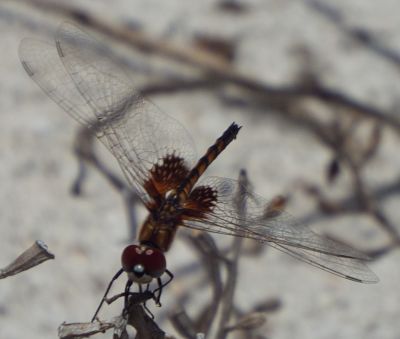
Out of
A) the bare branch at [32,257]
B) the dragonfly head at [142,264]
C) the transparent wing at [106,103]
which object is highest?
the transparent wing at [106,103]

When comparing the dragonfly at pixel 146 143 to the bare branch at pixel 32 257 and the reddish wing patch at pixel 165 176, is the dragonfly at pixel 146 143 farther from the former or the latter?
the bare branch at pixel 32 257

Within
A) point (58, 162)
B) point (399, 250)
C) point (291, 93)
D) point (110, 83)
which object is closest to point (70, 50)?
point (110, 83)

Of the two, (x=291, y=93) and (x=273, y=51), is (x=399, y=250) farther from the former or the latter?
(x=273, y=51)

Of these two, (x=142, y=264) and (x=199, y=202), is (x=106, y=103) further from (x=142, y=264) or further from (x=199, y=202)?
(x=142, y=264)

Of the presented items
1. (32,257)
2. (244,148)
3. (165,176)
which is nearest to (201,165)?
(165,176)

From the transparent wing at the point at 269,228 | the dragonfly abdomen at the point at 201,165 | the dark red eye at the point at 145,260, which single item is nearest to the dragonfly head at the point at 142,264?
the dark red eye at the point at 145,260

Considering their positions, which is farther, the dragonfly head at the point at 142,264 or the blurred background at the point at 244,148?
the blurred background at the point at 244,148
